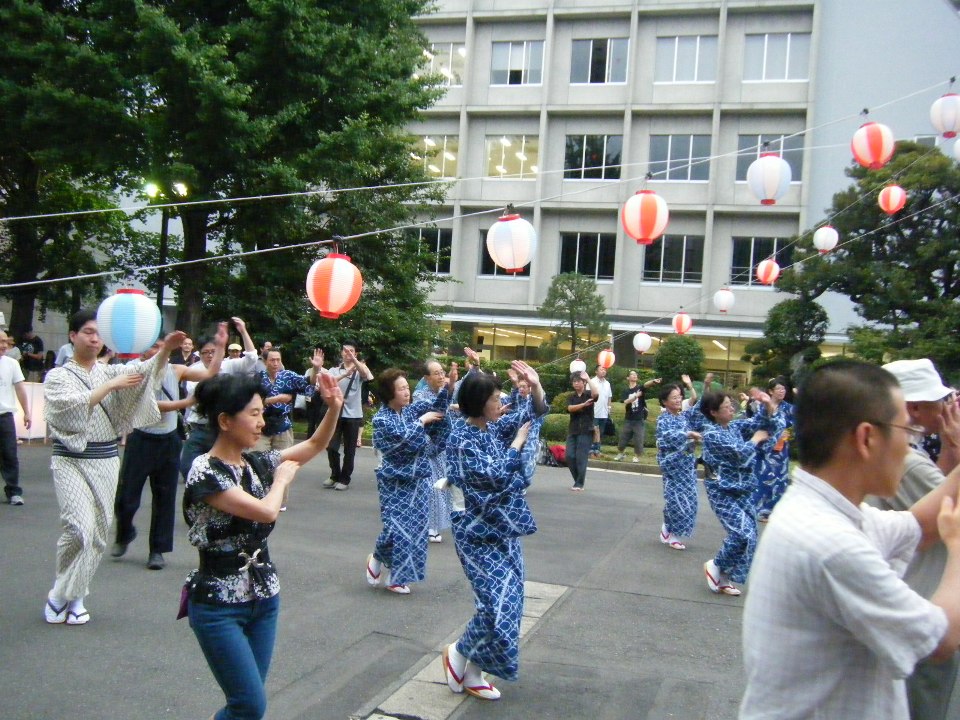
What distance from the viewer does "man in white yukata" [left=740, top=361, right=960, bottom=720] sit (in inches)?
71.0

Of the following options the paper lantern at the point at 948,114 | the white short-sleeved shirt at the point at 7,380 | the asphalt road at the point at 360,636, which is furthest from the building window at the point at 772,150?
the white short-sleeved shirt at the point at 7,380

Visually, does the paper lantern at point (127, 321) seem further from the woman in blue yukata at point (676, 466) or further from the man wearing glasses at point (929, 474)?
the man wearing glasses at point (929, 474)

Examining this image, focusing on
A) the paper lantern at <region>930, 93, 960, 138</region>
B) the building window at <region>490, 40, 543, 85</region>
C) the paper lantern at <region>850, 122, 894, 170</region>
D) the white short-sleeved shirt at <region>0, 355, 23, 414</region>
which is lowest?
the white short-sleeved shirt at <region>0, 355, 23, 414</region>

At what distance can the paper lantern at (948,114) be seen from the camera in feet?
35.1

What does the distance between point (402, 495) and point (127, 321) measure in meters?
2.63

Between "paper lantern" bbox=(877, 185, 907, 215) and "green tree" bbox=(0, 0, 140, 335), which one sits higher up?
"green tree" bbox=(0, 0, 140, 335)

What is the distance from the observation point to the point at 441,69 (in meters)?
32.1

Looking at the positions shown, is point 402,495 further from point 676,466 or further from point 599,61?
point 599,61

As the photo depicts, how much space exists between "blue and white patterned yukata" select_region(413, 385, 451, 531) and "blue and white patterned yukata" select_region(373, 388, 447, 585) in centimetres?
10

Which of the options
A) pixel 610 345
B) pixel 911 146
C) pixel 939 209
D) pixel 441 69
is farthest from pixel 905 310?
pixel 441 69

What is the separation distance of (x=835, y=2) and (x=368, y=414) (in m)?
20.7

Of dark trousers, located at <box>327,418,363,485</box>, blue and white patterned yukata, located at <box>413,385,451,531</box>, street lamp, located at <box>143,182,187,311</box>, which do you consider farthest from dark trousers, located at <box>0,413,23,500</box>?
street lamp, located at <box>143,182,187,311</box>

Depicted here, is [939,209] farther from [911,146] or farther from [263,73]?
[263,73]

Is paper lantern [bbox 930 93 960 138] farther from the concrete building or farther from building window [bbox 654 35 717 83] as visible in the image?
building window [bbox 654 35 717 83]
